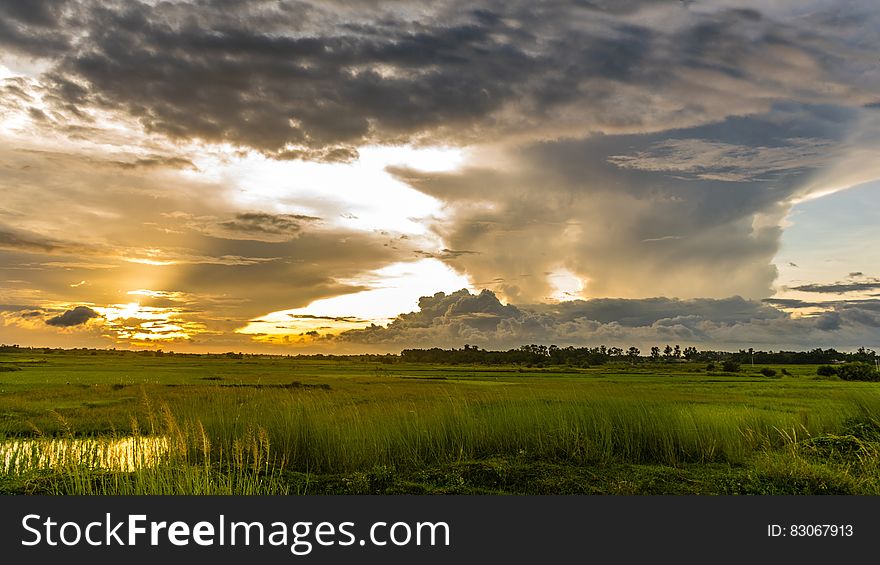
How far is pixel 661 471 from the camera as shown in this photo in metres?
15.7

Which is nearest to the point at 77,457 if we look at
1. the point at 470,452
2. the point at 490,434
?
the point at 470,452

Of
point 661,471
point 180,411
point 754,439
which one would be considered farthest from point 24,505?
point 754,439

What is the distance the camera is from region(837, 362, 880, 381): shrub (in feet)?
258

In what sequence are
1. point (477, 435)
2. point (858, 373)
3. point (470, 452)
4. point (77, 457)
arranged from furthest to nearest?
1. point (858, 373)
2. point (477, 435)
3. point (470, 452)
4. point (77, 457)

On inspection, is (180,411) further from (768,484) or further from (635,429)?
(768,484)

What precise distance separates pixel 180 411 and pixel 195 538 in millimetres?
17203

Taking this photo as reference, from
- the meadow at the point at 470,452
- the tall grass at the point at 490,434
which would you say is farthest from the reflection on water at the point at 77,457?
the tall grass at the point at 490,434

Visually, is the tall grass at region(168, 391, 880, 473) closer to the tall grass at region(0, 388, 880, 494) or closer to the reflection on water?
the tall grass at region(0, 388, 880, 494)

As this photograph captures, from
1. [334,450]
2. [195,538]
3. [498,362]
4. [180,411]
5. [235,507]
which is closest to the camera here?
[195,538]

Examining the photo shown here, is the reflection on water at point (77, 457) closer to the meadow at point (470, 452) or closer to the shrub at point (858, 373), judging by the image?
the meadow at point (470, 452)

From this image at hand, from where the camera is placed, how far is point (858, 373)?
80562 mm

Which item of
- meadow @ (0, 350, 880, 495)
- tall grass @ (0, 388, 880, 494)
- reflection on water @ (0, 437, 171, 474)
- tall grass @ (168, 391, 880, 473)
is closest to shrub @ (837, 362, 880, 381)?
meadow @ (0, 350, 880, 495)

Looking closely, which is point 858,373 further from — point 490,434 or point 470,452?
point 470,452

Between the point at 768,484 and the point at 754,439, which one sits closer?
the point at 768,484
